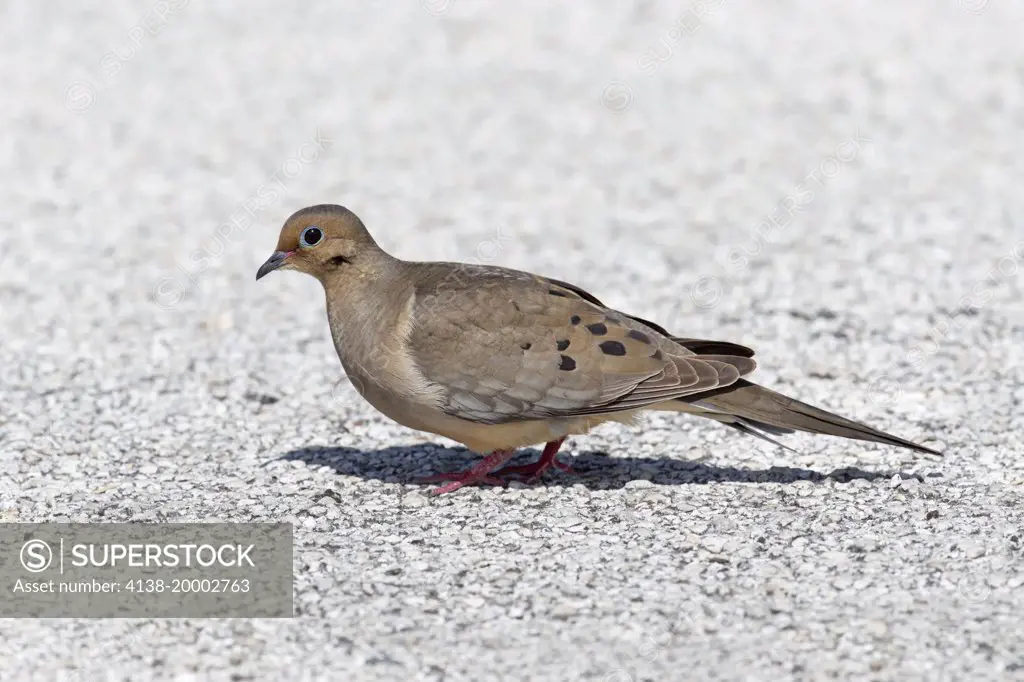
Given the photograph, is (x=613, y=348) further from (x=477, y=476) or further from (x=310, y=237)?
(x=310, y=237)

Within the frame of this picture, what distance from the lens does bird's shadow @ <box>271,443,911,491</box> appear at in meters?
6.91

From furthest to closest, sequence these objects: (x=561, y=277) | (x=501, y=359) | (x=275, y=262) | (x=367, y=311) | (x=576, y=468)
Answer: (x=561, y=277), (x=576, y=468), (x=275, y=262), (x=367, y=311), (x=501, y=359)

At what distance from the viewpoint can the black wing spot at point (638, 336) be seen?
6707 millimetres

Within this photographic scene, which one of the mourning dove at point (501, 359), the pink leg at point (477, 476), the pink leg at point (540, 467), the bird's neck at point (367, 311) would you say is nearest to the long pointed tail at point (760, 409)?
the mourning dove at point (501, 359)

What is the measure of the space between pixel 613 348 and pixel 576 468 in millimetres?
A: 875

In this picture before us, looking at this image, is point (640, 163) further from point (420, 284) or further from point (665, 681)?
point (665, 681)

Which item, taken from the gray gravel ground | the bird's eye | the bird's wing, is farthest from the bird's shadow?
the bird's eye

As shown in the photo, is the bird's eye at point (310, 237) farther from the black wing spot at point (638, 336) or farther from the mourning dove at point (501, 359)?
the black wing spot at point (638, 336)

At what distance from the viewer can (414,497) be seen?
22.0 ft

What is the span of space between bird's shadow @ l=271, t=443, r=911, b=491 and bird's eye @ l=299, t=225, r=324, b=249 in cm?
116

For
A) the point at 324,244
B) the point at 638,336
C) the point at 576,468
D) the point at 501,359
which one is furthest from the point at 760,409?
the point at 324,244

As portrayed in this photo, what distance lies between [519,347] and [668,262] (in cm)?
435

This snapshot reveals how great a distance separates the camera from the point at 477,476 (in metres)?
6.84

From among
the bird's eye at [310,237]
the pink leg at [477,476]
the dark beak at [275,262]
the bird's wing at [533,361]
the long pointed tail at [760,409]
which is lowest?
the pink leg at [477,476]
